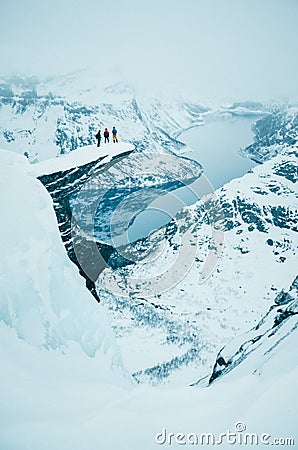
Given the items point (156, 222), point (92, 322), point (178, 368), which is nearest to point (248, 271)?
point (178, 368)

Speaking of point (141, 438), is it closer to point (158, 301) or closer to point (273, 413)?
point (273, 413)

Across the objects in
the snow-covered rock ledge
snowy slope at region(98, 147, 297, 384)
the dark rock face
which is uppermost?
the snow-covered rock ledge

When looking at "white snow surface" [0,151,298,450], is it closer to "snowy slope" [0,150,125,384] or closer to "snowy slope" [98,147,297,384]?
"snowy slope" [0,150,125,384]

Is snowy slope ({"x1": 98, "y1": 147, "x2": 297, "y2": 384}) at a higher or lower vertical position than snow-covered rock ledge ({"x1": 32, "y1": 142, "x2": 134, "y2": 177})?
lower

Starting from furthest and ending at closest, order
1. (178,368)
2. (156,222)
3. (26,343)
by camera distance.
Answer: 1. (156,222)
2. (178,368)
3. (26,343)

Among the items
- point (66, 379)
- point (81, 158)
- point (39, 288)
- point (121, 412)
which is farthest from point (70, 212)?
point (121, 412)

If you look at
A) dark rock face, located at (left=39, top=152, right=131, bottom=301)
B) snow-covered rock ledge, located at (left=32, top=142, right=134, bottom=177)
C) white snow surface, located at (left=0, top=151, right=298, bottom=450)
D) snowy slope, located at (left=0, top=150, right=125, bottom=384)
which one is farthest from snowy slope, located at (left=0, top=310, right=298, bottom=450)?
dark rock face, located at (left=39, top=152, right=131, bottom=301)
